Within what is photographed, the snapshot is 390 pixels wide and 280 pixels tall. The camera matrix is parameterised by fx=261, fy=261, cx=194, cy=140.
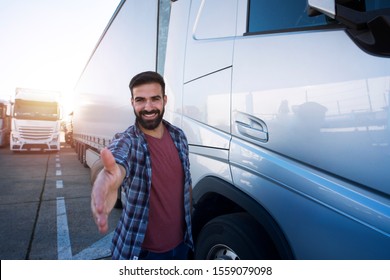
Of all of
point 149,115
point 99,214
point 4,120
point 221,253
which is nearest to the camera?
point 99,214

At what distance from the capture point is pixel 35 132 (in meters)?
12.4

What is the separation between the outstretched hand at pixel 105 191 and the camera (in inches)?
36.0

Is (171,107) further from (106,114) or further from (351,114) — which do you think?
(106,114)

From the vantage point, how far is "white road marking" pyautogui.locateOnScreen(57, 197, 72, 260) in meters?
2.91

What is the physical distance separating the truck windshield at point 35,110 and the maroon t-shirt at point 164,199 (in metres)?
13.2

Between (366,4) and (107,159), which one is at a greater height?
(366,4)

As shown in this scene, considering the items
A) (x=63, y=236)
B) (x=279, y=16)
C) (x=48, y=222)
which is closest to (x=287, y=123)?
(x=279, y=16)

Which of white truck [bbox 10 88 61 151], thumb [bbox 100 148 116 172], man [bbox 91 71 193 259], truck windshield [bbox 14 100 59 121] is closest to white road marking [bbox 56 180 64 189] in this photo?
man [bbox 91 71 193 259]

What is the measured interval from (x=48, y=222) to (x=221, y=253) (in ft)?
10.6

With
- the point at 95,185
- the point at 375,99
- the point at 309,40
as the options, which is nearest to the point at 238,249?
the point at 95,185

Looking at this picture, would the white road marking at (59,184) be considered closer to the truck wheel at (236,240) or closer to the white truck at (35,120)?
the truck wheel at (236,240)

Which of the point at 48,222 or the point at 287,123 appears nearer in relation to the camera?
the point at 287,123

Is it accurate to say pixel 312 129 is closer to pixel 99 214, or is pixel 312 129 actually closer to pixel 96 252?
pixel 99 214

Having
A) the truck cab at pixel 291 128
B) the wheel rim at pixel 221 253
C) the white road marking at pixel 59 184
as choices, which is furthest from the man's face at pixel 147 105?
the white road marking at pixel 59 184
